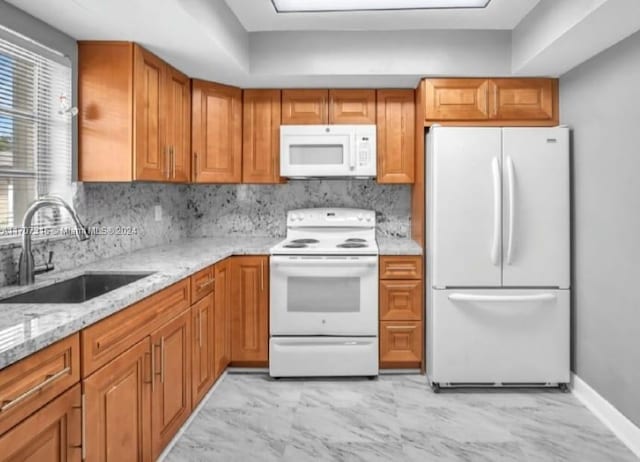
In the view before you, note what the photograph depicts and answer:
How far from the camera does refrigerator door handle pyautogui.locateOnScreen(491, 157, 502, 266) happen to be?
285 centimetres

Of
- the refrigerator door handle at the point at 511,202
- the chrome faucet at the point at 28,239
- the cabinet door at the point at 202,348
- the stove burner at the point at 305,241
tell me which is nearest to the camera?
the chrome faucet at the point at 28,239

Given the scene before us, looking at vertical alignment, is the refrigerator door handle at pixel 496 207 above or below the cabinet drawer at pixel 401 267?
above

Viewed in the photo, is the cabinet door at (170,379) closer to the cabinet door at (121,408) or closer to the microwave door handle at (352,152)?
the cabinet door at (121,408)

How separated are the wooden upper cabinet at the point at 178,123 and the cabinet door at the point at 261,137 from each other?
441 millimetres

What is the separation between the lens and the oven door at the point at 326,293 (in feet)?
10.2

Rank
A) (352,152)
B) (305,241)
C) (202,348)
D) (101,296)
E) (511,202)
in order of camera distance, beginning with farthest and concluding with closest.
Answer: (305,241) → (352,152) → (511,202) → (202,348) → (101,296)

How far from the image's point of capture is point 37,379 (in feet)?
4.06

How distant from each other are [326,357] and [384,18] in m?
2.18

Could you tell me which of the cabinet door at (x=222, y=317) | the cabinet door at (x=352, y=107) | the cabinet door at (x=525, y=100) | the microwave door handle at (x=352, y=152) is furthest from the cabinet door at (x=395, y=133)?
the cabinet door at (x=222, y=317)

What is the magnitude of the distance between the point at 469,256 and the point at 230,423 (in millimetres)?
1715

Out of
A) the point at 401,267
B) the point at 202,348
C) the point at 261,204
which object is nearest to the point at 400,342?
the point at 401,267

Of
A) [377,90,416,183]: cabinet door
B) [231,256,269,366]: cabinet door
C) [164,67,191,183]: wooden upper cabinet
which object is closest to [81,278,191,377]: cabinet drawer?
[231,256,269,366]: cabinet door

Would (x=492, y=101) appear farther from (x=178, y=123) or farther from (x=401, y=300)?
(x=178, y=123)

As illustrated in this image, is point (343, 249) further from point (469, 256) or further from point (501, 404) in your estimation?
point (501, 404)
